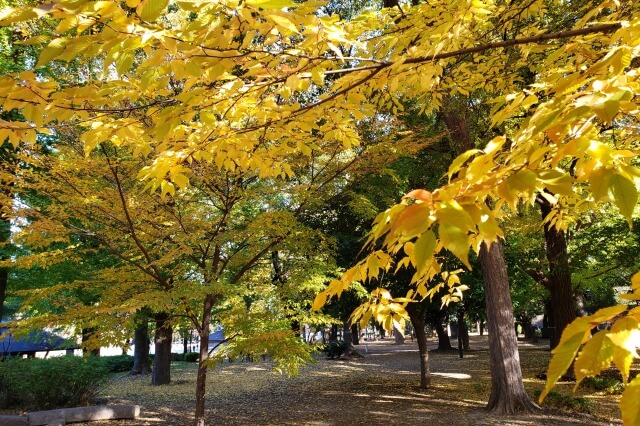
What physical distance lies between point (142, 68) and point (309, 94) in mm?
8981

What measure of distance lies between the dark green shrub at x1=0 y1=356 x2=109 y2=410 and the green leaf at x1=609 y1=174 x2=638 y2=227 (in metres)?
11.2

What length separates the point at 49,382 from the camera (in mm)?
10336

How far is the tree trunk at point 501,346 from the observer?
899 centimetres

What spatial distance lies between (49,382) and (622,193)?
12.4 metres

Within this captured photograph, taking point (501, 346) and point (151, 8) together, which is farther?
point (501, 346)

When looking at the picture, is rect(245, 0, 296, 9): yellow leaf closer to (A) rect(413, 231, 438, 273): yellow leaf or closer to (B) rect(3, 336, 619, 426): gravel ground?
(A) rect(413, 231, 438, 273): yellow leaf

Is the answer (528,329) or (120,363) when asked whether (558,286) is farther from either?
(528,329)

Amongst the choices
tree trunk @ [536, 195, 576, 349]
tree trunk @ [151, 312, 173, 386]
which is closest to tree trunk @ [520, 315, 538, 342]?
tree trunk @ [536, 195, 576, 349]

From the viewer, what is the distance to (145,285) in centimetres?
823

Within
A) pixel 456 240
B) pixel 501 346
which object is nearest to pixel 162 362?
pixel 501 346

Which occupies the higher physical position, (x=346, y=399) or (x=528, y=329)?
(x=346, y=399)

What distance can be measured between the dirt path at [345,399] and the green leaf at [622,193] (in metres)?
8.51

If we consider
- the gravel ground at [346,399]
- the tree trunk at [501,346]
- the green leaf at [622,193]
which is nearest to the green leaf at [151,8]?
the green leaf at [622,193]

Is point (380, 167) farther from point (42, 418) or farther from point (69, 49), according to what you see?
point (42, 418)
